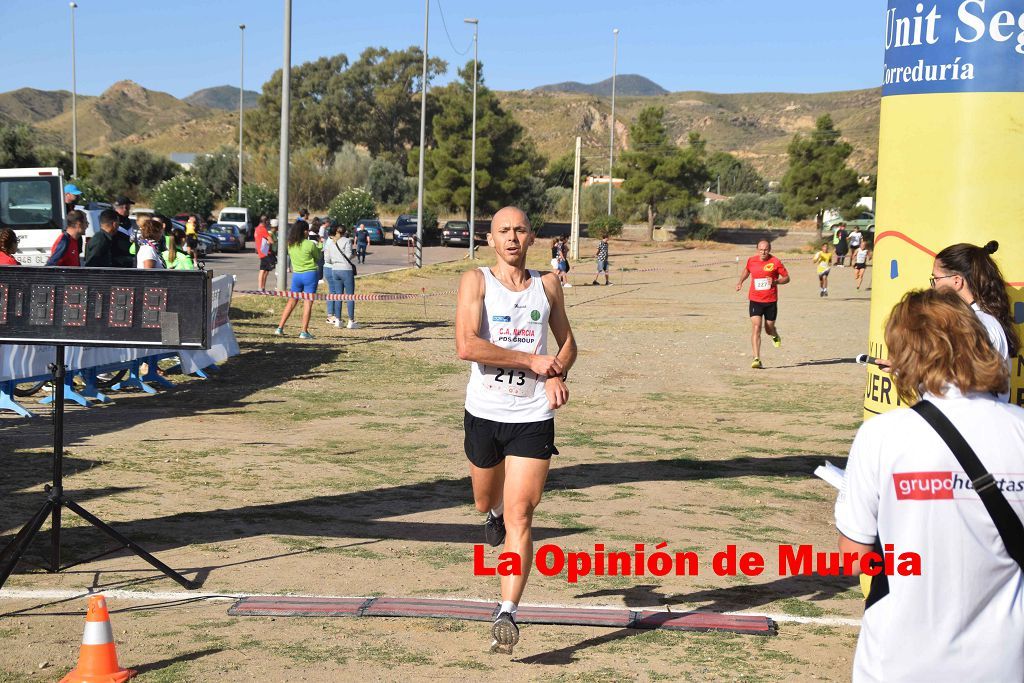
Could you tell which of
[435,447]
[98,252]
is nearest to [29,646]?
[435,447]

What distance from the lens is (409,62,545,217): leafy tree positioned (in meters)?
82.2

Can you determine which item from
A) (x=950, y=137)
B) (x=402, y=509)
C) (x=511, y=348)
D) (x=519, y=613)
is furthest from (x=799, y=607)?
(x=402, y=509)

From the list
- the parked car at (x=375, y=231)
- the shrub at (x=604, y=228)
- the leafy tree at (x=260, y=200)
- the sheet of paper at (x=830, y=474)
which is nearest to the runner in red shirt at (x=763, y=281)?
the sheet of paper at (x=830, y=474)

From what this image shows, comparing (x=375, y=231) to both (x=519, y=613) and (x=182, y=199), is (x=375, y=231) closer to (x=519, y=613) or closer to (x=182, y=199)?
(x=182, y=199)

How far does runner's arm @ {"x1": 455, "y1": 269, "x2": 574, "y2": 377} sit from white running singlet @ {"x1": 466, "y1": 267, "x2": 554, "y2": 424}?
42mm

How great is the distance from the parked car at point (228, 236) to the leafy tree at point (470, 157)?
30460mm

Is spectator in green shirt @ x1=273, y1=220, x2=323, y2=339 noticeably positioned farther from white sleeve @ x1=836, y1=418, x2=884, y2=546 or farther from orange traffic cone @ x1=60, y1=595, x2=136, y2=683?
white sleeve @ x1=836, y1=418, x2=884, y2=546

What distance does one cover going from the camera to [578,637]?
5516 millimetres

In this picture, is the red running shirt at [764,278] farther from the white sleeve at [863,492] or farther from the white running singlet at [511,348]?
the white sleeve at [863,492]

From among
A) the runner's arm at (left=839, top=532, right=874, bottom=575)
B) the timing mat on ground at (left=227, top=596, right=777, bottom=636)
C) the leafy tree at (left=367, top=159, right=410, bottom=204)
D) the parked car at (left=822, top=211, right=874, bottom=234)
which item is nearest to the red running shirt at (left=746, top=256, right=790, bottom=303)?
the timing mat on ground at (left=227, top=596, right=777, bottom=636)

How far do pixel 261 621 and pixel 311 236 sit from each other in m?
15.2

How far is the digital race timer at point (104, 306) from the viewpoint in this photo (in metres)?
5.88

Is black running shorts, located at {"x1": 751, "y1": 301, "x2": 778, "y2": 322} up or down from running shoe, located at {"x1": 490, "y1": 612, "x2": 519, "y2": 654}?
up

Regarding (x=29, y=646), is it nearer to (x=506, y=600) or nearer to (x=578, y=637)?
(x=506, y=600)
